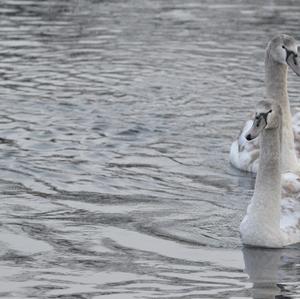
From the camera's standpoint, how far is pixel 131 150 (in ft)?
51.5

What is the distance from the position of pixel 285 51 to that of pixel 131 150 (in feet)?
7.42

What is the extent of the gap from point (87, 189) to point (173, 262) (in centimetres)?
277

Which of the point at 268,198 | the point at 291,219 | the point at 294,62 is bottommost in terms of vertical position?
the point at 291,219

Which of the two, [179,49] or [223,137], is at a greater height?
[179,49]

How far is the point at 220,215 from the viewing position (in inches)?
508

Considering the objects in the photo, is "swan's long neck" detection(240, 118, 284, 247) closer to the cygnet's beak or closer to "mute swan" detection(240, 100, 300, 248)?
"mute swan" detection(240, 100, 300, 248)

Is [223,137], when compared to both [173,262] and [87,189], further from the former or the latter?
[173,262]

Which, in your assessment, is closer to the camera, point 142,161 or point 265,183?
point 265,183

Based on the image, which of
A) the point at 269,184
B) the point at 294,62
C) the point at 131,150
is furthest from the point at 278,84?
the point at 269,184

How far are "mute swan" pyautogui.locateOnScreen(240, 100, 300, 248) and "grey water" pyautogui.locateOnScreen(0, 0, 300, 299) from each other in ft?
0.55

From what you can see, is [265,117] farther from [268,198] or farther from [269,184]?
[268,198]

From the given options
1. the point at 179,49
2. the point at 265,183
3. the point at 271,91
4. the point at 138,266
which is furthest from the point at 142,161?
the point at 179,49

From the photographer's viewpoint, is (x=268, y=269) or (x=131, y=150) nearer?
(x=268, y=269)

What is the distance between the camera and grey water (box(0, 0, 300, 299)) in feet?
35.9
